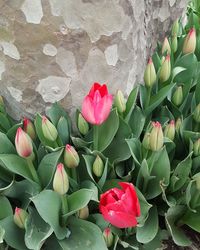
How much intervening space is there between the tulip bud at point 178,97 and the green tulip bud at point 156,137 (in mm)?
399

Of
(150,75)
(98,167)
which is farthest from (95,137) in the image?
(150,75)

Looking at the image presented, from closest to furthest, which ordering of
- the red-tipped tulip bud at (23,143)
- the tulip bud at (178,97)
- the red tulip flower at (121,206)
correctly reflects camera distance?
the red tulip flower at (121,206), the red-tipped tulip bud at (23,143), the tulip bud at (178,97)

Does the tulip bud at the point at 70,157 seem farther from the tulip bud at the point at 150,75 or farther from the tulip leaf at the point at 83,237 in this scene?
the tulip bud at the point at 150,75

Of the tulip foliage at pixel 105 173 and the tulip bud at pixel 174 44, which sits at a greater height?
the tulip bud at pixel 174 44

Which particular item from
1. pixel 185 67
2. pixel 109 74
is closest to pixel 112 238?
pixel 109 74

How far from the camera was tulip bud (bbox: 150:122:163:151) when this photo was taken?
118 centimetres

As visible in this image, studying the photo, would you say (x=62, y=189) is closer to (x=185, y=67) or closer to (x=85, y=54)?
(x=85, y=54)

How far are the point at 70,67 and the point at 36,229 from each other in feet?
1.78

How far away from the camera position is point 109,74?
1506mm

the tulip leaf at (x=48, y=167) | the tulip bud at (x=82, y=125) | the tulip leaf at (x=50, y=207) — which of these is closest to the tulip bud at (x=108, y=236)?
the tulip leaf at (x=50, y=207)

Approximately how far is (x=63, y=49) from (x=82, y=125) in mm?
262

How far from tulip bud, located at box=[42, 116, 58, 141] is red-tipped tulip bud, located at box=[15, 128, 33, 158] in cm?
10

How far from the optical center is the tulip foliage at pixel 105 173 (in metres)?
1.18

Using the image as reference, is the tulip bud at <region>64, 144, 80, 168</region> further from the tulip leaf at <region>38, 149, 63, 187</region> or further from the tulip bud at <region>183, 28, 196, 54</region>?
the tulip bud at <region>183, 28, 196, 54</region>
